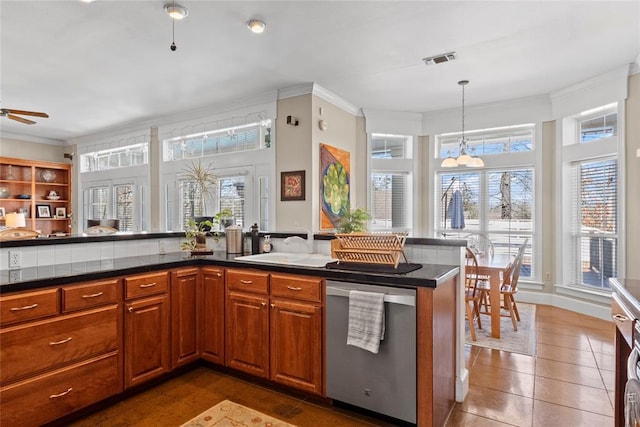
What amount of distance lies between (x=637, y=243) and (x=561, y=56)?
7.63 feet

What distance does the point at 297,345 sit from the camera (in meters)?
2.43

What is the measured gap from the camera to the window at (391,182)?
596 centimetres

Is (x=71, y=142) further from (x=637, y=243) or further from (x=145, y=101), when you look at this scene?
(x=637, y=243)

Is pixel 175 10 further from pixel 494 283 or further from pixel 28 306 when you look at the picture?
pixel 494 283

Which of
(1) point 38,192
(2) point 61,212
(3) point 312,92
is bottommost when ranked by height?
(2) point 61,212

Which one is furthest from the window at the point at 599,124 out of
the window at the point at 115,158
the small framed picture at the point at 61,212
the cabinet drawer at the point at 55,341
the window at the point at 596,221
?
the small framed picture at the point at 61,212

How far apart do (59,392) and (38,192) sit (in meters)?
7.41

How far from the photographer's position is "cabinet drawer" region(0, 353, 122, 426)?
189 centimetres

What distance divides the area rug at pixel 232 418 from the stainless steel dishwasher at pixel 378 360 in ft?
1.42

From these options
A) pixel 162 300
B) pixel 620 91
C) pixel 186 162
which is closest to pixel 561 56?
pixel 620 91

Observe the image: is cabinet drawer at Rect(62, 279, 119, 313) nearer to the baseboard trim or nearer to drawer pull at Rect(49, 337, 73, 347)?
drawer pull at Rect(49, 337, 73, 347)

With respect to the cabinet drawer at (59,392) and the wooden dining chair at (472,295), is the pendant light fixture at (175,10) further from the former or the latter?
the wooden dining chair at (472,295)

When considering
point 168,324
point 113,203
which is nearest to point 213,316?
point 168,324

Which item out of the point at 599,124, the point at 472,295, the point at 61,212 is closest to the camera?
the point at 472,295
